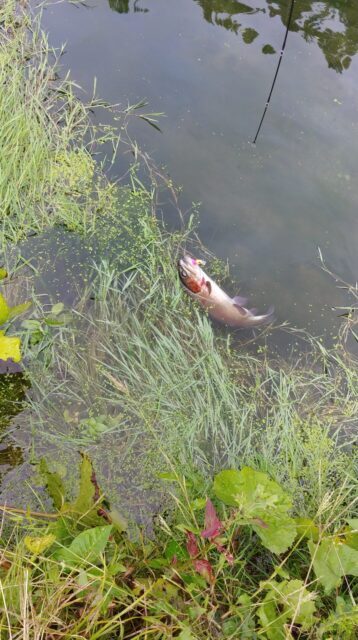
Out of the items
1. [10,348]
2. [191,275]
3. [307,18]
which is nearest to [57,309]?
[10,348]

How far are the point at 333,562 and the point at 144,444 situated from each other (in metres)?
0.97

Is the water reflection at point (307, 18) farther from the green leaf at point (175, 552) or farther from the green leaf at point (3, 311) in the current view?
the green leaf at point (175, 552)

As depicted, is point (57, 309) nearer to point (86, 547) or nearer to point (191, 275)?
point (191, 275)

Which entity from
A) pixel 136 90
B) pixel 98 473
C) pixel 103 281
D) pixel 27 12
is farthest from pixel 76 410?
pixel 27 12

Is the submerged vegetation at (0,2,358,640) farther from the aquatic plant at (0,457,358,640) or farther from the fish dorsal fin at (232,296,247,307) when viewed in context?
the fish dorsal fin at (232,296,247,307)

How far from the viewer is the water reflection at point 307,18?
4.29 m

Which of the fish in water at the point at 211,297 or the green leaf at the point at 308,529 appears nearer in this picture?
→ the green leaf at the point at 308,529

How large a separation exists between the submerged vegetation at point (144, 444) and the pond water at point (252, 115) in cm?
28

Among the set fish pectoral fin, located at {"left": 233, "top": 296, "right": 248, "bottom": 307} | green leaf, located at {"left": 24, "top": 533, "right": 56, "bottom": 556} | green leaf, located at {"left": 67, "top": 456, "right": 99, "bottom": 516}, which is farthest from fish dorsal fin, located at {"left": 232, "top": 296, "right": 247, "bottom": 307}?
green leaf, located at {"left": 24, "top": 533, "right": 56, "bottom": 556}

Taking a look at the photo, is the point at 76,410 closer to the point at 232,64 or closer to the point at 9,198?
the point at 9,198

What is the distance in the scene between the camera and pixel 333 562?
1713 millimetres

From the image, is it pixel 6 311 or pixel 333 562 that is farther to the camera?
pixel 6 311

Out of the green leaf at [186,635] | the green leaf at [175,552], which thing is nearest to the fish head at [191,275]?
the green leaf at [175,552]

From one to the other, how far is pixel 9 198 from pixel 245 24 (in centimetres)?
279
